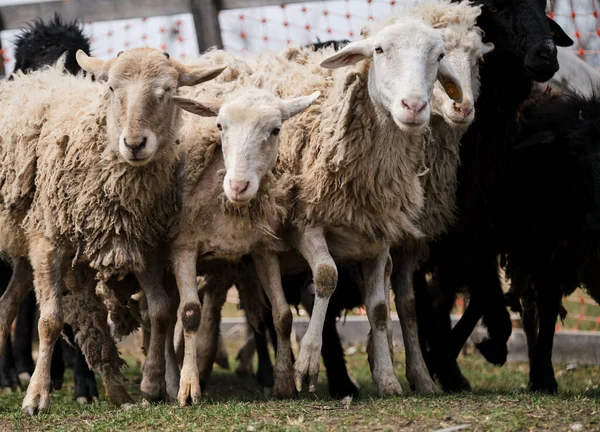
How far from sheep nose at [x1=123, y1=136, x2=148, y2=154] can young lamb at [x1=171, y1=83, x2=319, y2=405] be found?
1.46 ft

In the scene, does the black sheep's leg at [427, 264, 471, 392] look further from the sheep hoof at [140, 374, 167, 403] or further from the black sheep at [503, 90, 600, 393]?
the sheep hoof at [140, 374, 167, 403]

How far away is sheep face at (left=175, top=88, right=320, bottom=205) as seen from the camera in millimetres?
5793

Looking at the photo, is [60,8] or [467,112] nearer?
[467,112]

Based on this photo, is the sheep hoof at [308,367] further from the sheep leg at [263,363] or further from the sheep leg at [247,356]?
the sheep leg at [247,356]

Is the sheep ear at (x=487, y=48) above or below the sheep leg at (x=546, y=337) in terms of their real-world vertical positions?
above

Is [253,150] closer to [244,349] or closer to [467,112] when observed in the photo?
[467,112]

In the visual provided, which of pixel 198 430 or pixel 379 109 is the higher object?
pixel 379 109

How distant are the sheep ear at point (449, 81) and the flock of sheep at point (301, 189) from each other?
0.6 inches

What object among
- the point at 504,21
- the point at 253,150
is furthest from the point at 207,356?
the point at 504,21

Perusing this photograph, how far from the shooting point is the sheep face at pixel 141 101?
19.4ft

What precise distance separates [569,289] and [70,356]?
448cm

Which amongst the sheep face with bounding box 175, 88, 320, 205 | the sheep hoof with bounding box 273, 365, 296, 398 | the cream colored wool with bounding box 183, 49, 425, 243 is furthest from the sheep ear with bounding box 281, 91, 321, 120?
the sheep hoof with bounding box 273, 365, 296, 398

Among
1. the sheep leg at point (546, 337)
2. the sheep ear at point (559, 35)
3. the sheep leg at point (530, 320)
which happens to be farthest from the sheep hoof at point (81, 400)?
the sheep ear at point (559, 35)

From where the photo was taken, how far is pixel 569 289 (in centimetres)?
742
